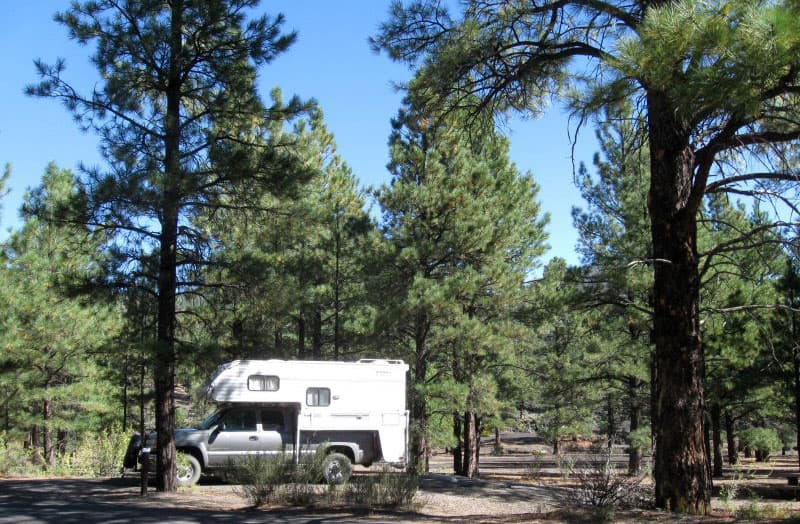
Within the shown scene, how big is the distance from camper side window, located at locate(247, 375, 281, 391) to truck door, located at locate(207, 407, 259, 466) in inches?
20.4

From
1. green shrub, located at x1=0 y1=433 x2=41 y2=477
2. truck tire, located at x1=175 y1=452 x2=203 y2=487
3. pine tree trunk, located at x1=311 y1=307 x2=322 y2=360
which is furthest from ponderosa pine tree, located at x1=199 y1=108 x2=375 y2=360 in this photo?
green shrub, located at x1=0 y1=433 x2=41 y2=477

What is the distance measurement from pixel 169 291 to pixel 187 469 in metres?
3.90

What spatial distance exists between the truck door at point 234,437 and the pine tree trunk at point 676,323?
873 centimetres

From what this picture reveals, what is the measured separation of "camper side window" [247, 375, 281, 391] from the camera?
14.9 m

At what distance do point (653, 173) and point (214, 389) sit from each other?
9.74 m

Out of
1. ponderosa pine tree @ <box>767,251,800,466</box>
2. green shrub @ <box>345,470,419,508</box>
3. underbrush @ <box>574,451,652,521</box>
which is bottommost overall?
green shrub @ <box>345,470,419,508</box>

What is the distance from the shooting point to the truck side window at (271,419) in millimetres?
15086

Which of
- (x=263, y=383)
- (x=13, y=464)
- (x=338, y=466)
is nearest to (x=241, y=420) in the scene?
(x=263, y=383)

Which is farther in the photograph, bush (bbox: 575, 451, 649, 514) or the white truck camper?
the white truck camper

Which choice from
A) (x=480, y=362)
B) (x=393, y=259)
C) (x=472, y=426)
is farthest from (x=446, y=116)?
(x=472, y=426)

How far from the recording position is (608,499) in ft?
28.0

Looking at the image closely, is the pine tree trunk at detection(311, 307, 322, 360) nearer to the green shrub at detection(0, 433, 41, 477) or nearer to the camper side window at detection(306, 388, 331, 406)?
the camper side window at detection(306, 388, 331, 406)

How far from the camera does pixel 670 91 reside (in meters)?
6.88

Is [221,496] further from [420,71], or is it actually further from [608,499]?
[420,71]
